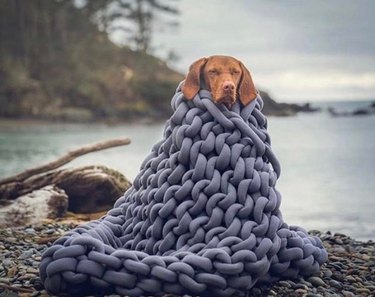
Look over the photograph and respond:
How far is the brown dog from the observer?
3607 mm

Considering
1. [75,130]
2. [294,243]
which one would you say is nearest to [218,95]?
[294,243]

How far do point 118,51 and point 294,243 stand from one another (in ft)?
104

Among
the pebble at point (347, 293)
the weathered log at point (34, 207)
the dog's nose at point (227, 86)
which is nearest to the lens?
the dog's nose at point (227, 86)

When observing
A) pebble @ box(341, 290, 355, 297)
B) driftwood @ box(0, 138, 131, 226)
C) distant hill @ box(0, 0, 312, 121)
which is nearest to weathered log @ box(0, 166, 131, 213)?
driftwood @ box(0, 138, 131, 226)

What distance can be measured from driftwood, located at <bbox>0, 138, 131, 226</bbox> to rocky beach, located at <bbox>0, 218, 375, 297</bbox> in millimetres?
472

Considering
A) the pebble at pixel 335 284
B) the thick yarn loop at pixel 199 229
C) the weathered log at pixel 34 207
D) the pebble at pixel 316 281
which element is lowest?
the weathered log at pixel 34 207

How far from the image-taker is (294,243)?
3660 mm

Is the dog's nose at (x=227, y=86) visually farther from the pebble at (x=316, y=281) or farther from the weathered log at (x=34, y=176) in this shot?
the weathered log at (x=34, y=176)

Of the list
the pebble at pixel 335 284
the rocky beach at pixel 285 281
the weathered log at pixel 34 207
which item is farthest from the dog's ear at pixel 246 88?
the weathered log at pixel 34 207

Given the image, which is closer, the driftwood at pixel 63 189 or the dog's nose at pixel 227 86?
the dog's nose at pixel 227 86

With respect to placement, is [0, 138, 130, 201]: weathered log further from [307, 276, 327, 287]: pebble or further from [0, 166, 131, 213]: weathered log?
[307, 276, 327, 287]: pebble

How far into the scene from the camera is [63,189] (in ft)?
20.6

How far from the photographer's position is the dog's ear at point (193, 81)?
367 cm

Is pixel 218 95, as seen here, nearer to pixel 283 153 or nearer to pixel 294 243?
pixel 294 243
